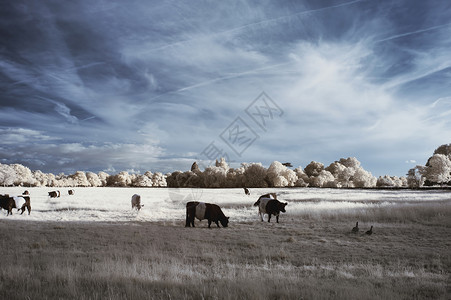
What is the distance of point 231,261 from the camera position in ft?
36.5

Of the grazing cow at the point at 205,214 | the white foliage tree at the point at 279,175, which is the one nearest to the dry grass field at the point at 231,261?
the grazing cow at the point at 205,214

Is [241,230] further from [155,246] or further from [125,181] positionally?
[125,181]

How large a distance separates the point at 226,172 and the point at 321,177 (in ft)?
137

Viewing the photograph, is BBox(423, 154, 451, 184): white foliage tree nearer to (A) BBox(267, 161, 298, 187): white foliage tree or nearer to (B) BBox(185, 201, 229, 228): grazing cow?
(A) BBox(267, 161, 298, 187): white foliage tree

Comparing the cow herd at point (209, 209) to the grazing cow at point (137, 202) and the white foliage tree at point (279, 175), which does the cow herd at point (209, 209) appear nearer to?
the grazing cow at point (137, 202)

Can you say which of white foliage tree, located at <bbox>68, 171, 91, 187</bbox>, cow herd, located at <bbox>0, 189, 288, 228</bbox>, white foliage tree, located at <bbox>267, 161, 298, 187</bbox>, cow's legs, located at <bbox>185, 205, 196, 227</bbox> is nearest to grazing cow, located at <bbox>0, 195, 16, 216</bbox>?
cow herd, located at <bbox>0, 189, 288, 228</bbox>

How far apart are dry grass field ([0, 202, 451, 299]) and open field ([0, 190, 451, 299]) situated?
0.04m

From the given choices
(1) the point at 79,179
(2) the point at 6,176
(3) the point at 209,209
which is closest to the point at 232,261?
(3) the point at 209,209

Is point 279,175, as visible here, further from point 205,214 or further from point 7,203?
point 7,203

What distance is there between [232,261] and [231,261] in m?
0.05

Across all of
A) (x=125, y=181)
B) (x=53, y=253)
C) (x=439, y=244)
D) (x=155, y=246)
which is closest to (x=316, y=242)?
(x=439, y=244)

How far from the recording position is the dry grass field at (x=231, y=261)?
7.06 m

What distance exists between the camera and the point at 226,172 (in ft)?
443

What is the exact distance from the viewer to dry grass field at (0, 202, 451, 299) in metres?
7.06
